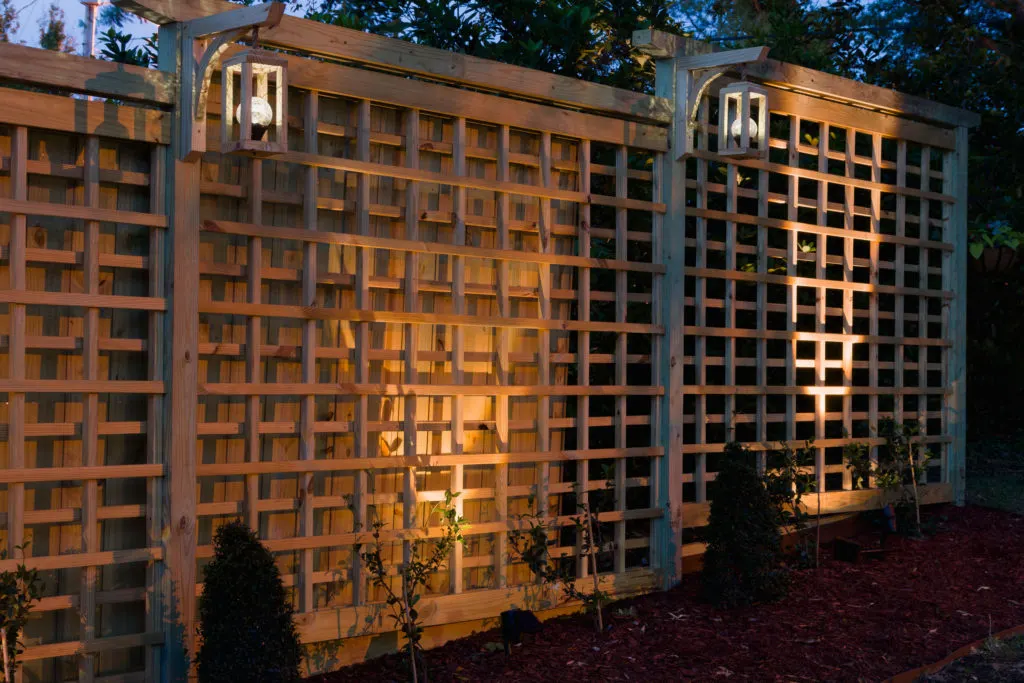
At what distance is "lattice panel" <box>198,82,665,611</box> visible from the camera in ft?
14.1

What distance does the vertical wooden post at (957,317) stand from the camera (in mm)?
7418

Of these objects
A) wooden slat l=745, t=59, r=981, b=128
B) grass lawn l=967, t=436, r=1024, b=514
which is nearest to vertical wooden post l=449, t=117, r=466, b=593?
wooden slat l=745, t=59, r=981, b=128

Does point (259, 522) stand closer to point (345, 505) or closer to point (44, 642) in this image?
point (345, 505)

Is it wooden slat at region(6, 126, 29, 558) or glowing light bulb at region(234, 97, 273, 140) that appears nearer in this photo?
wooden slat at region(6, 126, 29, 558)

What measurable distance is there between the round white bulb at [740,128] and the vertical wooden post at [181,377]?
2628 mm

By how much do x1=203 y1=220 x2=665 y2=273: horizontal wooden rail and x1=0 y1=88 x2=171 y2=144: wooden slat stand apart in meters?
0.39

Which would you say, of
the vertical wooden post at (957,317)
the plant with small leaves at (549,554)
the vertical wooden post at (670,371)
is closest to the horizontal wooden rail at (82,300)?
the plant with small leaves at (549,554)

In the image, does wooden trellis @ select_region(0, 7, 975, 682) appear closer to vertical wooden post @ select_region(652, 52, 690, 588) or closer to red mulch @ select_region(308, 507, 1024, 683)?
vertical wooden post @ select_region(652, 52, 690, 588)

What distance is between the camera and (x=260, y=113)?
388 cm

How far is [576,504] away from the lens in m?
5.27

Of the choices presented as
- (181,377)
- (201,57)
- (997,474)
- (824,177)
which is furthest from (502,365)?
(997,474)

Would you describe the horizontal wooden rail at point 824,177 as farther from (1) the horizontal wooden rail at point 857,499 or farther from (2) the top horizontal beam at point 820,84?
(1) the horizontal wooden rail at point 857,499

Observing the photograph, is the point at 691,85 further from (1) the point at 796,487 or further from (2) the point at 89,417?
(2) the point at 89,417

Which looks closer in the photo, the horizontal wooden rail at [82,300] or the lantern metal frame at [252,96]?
the horizontal wooden rail at [82,300]
